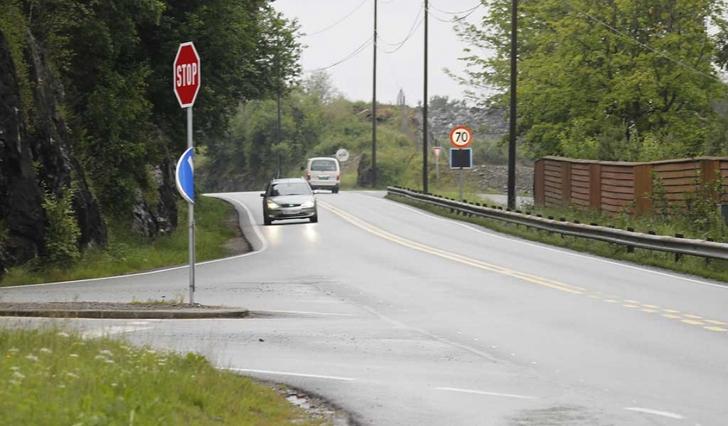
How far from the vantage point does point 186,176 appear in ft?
55.6

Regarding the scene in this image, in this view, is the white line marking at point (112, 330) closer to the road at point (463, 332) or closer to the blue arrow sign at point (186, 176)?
the road at point (463, 332)

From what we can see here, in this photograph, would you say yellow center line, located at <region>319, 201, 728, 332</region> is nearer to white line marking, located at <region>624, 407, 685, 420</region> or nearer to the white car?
white line marking, located at <region>624, 407, 685, 420</region>

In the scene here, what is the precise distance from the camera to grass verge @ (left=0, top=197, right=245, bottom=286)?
23.4 m

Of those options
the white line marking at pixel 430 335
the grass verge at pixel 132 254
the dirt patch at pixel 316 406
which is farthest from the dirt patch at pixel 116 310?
the grass verge at pixel 132 254

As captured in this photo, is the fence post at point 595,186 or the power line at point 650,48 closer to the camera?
the fence post at point 595,186

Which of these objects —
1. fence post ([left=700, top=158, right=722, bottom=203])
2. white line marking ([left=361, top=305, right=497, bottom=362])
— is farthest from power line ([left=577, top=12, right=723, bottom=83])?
white line marking ([left=361, top=305, right=497, bottom=362])

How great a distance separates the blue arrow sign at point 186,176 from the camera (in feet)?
55.0

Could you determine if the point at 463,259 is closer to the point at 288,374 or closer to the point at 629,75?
the point at 288,374

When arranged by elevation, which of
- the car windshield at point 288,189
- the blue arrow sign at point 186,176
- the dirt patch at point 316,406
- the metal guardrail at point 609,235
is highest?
the blue arrow sign at point 186,176

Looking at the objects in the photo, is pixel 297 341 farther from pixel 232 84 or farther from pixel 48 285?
pixel 232 84

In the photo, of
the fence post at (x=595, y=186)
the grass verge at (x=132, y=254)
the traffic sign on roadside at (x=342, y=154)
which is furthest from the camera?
the traffic sign on roadside at (x=342, y=154)

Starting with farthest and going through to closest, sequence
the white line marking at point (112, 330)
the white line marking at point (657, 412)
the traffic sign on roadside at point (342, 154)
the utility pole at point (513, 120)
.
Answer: the traffic sign on roadside at point (342, 154), the utility pole at point (513, 120), the white line marking at point (112, 330), the white line marking at point (657, 412)

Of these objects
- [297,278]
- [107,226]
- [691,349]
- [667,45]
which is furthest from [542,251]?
[667,45]

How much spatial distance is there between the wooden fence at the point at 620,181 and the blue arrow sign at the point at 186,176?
683 inches
